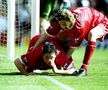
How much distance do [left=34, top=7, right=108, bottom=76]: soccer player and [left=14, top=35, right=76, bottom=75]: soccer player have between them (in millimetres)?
209

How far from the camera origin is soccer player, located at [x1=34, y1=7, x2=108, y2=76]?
10352mm

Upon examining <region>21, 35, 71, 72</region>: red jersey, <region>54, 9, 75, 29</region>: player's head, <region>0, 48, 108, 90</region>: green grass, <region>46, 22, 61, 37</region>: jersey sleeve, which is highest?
<region>54, 9, 75, 29</region>: player's head

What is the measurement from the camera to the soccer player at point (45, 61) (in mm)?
Answer: 10391

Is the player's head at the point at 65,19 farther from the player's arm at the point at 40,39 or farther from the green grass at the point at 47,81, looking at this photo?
the green grass at the point at 47,81

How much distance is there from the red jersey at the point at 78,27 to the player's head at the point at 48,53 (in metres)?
0.39

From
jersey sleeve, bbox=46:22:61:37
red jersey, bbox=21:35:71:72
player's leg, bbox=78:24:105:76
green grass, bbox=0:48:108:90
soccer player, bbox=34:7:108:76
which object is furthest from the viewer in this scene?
player's leg, bbox=78:24:105:76

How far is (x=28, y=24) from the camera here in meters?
14.4

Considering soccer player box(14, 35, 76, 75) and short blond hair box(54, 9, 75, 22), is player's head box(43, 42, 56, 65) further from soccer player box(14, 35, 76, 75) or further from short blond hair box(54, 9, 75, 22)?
short blond hair box(54, 9, 75, 22)

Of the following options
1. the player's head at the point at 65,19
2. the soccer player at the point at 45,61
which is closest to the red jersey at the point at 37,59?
the soccer player at the point at 45,61

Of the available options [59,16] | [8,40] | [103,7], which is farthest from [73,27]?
[103,7]

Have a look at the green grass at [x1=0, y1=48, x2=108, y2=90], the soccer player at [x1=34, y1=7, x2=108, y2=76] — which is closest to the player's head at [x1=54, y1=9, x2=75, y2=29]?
the soccer player at [x1=34, y1=7, x2=108, y2=76]

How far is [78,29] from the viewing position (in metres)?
10.6

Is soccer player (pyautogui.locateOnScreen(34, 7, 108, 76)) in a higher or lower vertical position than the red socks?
higher

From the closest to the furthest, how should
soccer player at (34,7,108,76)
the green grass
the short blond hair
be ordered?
the green grass < the short blond hair < soccer player at (34,7,108,76)
